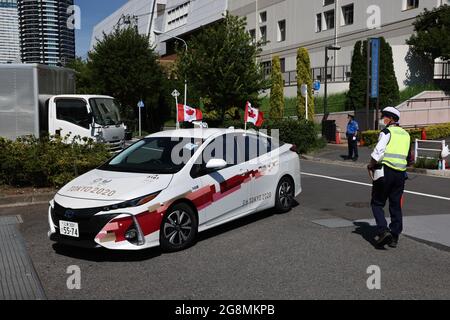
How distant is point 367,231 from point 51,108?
42.6 feet

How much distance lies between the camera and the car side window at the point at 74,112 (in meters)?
17.4

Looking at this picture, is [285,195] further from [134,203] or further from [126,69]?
[126,69]

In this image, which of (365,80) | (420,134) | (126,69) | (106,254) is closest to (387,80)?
(365,80)

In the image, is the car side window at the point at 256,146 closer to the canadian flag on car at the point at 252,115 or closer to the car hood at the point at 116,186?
the car hood at the point at 116,186

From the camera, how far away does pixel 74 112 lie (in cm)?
1777

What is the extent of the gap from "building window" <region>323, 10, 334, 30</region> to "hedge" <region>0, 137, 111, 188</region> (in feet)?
111

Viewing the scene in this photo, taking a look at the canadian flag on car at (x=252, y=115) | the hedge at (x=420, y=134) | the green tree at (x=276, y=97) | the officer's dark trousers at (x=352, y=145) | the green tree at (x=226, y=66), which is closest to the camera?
the canadian flag on car at (x=252, y=115)

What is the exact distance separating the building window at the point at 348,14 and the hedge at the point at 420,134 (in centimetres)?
1545

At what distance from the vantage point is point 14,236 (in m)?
7.48

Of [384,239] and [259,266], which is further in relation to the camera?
[384,239]

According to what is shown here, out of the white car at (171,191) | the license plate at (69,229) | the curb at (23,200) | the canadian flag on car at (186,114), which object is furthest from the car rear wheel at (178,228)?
the canadian flag on car at (186,114)

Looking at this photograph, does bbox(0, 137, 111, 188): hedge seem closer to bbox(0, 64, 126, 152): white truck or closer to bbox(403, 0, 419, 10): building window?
bbox(0, 64, 126, 152): white truck
